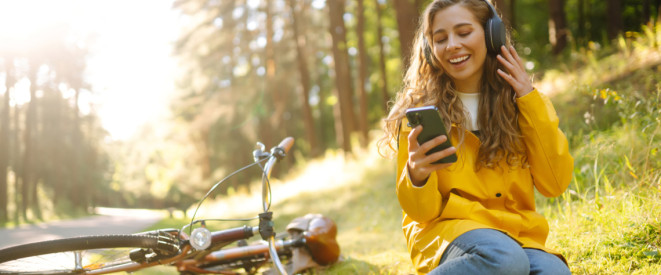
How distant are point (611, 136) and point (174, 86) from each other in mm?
23962

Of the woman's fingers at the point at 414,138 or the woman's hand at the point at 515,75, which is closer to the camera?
the woman's fingers at the point at 414,138

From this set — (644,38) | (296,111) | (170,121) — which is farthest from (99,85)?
(644,38)

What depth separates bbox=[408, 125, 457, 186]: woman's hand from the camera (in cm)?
216

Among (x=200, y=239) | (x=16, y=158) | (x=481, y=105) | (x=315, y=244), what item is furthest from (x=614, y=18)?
(x=16, y=158)

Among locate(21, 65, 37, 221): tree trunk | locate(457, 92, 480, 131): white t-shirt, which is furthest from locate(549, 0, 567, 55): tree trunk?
locate(21, 65, 37, 221): tree trunk

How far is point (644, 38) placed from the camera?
7484 mm

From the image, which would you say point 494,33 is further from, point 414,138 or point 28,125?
point 28,125

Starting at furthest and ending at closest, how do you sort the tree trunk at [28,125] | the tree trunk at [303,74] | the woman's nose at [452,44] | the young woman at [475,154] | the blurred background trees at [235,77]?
the tree trunk at [28,125] → the tree trunk at [303,74] → the blurred background trees at [235,77] → the woman's nose at [452,44] → the young woman at [475,154]

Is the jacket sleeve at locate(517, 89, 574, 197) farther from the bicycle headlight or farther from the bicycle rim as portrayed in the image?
the bicycle rim

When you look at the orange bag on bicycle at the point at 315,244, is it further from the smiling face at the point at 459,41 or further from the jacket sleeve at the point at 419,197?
the smiling face at the point at 459,41

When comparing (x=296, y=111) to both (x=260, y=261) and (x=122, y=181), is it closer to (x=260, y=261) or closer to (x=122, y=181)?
(x=122, y=181)

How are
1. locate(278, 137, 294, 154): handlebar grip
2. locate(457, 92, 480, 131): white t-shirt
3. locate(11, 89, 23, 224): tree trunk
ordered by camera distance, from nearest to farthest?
1. locate(457, 92, 480, 131): white t-shirt
2. locate(278, 137, 294, 154): handlebar grip
3. locate(11, 89, 23, 224): tree trunk

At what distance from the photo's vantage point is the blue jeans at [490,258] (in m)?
2.12

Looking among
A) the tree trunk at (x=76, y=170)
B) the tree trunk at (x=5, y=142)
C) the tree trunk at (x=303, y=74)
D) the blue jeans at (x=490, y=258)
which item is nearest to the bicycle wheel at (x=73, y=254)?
the blue jeans at (x=490, y=258)
